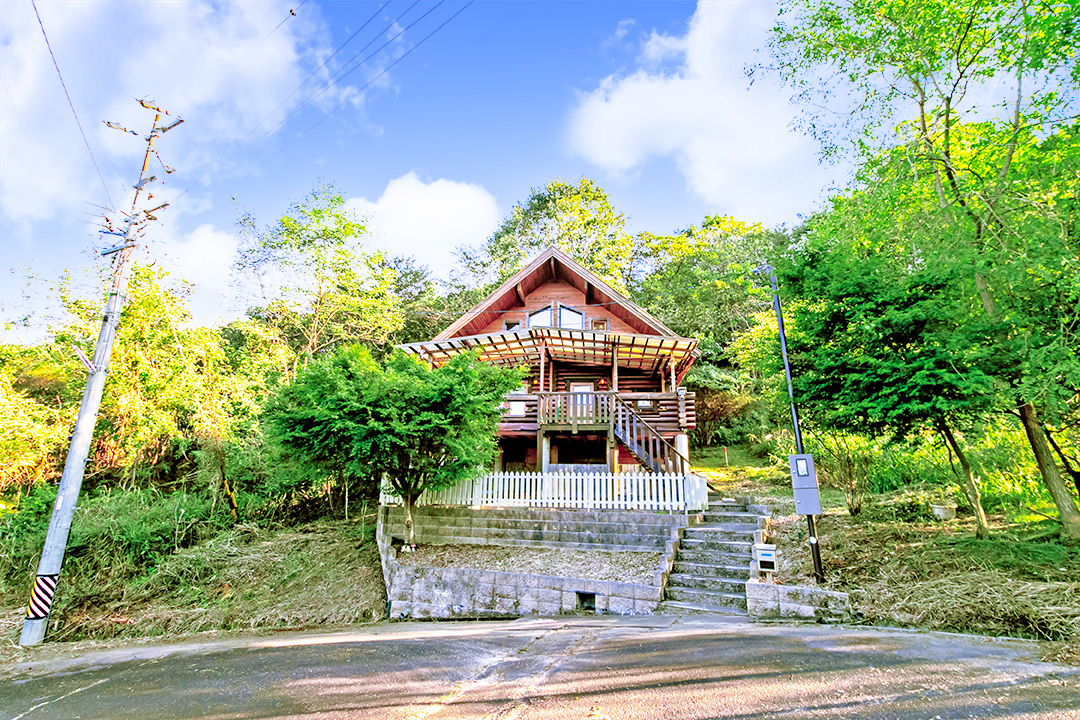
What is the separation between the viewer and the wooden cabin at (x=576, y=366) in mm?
13469

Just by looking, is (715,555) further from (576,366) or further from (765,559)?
(576,366)

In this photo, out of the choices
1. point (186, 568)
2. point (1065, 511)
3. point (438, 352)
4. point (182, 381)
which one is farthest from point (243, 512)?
point (1065, 511)

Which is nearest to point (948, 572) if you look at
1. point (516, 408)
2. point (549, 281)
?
point (516, 408)

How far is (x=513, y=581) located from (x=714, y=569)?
11.0ft

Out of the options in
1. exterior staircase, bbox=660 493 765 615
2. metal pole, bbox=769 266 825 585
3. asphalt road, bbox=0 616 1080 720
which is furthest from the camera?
exterior staircase, bbox=660 493 765 615

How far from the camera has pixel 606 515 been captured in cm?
963

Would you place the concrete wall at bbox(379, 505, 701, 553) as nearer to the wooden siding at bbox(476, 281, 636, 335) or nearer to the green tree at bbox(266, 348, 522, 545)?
the green tree at bbox(266, 348, 522, 545)

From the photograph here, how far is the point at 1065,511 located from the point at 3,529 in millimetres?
21048

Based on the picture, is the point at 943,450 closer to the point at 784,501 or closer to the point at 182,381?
the point at 784,501

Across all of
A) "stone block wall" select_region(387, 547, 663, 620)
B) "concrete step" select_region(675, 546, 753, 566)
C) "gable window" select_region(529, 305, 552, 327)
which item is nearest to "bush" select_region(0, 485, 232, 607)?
"stone block wall" select_region(387, 547, 663, 620)

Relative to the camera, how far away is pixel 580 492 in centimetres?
1055

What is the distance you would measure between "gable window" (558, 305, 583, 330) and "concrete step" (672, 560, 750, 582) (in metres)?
10.5

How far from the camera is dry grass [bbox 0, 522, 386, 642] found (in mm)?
9055

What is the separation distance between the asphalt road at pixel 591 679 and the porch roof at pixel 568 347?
950cm
